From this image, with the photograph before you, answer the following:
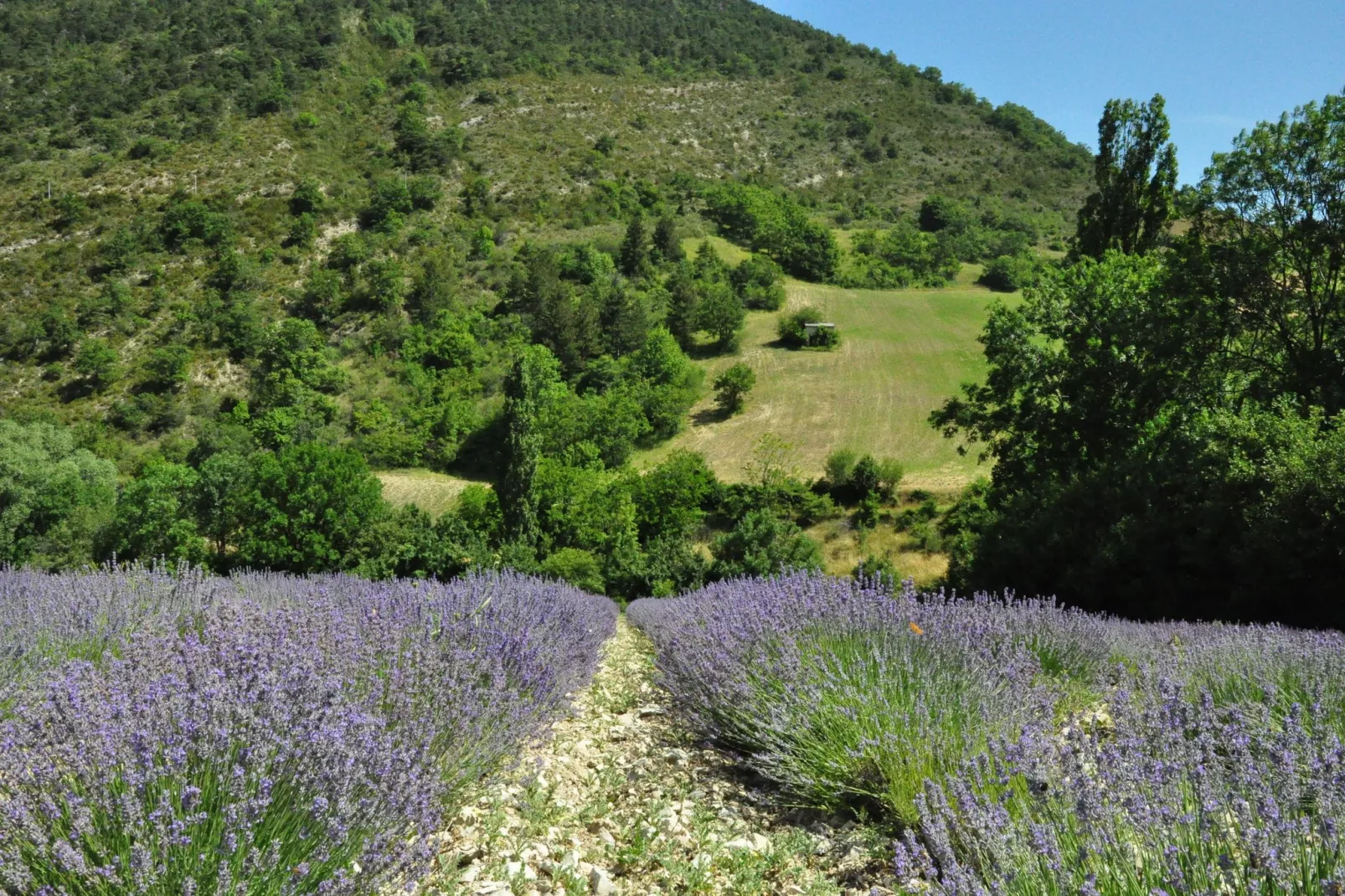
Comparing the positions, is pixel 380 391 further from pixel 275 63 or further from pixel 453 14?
pixel 453 14

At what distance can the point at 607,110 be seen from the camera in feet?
347

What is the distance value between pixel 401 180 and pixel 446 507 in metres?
49.1

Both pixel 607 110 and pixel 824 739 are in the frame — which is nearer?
pixel 824 739

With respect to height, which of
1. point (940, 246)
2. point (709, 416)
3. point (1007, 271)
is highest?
point (940, 246)

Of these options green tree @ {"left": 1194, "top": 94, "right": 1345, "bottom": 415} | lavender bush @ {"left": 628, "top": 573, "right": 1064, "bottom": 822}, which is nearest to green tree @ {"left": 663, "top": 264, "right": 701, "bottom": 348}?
green tree @ {"left": 1194, "top": 94, "right": 1345, "bottom": 415}

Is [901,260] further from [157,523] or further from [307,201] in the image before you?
[157,523]

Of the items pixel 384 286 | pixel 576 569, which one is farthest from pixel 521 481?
pixel 384 286

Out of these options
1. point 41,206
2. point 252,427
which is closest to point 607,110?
point 41,206

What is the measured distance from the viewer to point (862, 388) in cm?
4806

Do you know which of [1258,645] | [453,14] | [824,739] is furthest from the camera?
[453,14]

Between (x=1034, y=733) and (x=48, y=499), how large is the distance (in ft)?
138

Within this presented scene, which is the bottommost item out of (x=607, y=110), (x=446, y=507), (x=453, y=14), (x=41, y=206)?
(x=446, y=507)

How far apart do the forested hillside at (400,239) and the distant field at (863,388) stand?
3.80 m

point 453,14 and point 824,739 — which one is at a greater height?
point 453,14
